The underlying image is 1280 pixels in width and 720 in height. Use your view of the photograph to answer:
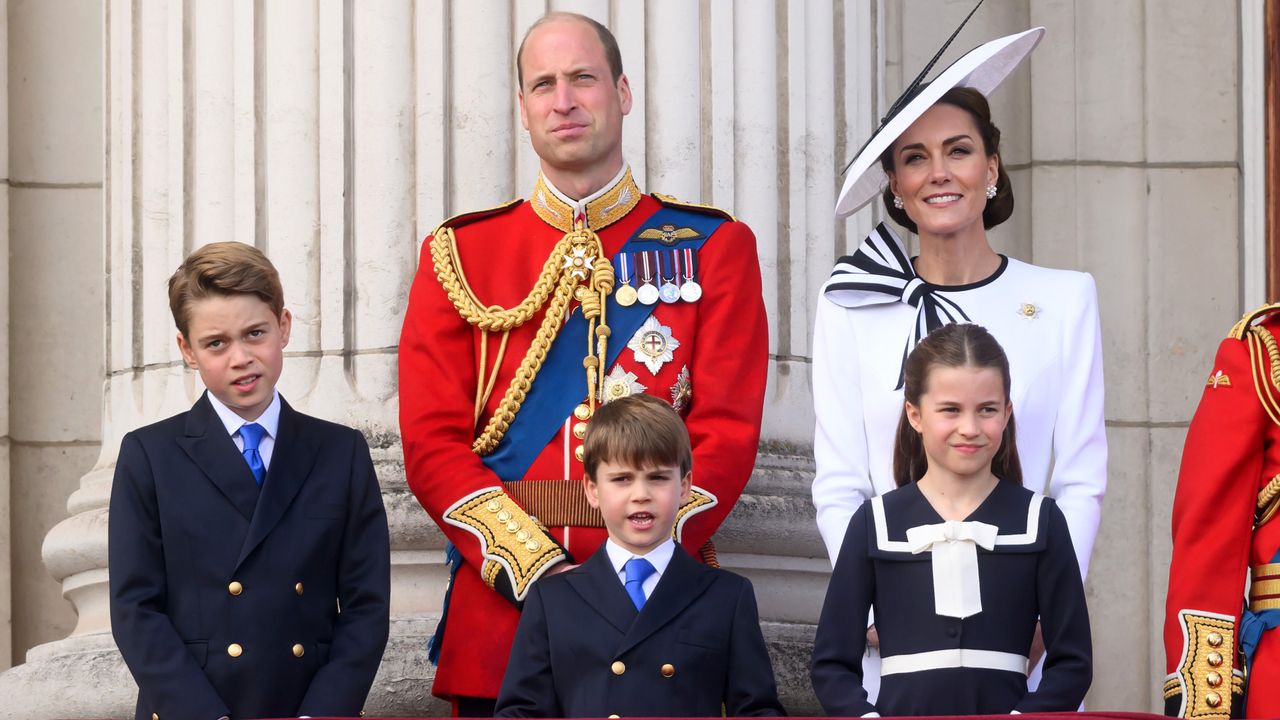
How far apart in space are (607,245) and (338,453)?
0.81m

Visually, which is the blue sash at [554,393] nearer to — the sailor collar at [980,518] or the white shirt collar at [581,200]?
the white shirt collar at [581,200]

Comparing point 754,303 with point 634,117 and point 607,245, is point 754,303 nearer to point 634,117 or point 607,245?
point 607,245

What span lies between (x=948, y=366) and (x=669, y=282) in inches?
33.5

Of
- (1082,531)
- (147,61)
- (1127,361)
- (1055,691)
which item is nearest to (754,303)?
(1082,531)

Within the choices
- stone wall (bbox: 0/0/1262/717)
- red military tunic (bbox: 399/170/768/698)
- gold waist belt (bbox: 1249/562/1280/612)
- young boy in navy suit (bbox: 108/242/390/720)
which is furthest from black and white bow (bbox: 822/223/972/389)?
young boy in navy suit (bbox: 108/242/390/720)

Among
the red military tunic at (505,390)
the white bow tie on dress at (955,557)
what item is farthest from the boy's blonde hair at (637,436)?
the white bow tie on dress at (955,557)

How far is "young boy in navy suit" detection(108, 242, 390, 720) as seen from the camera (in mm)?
4305

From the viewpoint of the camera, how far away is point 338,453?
4578 millimetres

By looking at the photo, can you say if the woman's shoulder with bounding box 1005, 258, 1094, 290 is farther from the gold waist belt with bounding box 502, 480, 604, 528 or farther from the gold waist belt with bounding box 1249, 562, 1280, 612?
the gold waist belt with bounding box 502, 480, 604, 528

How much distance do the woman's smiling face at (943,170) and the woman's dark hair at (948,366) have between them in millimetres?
385

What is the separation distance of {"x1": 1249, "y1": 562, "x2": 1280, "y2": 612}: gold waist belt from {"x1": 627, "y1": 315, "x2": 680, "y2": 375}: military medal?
51.1 inches

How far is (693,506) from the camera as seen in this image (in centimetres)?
459

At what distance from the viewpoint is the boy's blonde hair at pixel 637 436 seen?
4.31 metres

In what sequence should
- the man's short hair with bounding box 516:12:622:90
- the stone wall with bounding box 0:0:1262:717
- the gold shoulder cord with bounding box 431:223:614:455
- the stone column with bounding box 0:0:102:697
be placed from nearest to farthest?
1. the gold shoulder cord with bounding box 431:223:614:455
2. the man's short hair with bounding box 516:12:622:90
3. the stone wall with bounding box 0:0:1262:717
4. the stone column with bounding box 0:0:102:697
